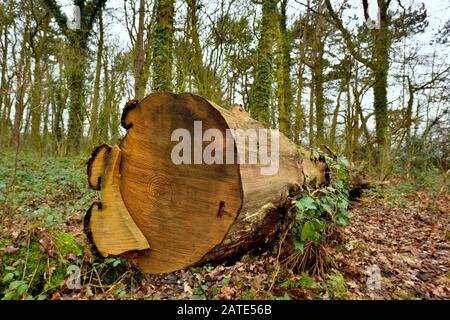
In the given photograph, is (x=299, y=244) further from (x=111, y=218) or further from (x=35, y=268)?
(x=35, y=268)

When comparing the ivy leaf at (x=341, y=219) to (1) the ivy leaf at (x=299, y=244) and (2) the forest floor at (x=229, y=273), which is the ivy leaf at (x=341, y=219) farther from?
(1) the ivy leaf at (x=299, y=244)

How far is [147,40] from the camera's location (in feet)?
36.2

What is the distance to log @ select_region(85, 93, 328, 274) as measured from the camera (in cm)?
186

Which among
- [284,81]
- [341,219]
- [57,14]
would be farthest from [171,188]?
[57,14]

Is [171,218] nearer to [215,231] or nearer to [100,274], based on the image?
[215,231]

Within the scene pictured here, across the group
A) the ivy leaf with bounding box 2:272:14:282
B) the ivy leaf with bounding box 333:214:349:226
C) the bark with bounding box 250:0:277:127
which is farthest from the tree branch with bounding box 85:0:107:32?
the ivy leaf with bounding box 333:214:349:226

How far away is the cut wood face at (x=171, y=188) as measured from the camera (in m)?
1.85

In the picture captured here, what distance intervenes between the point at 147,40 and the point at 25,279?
34.7 feet

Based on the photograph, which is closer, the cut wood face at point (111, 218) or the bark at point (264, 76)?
the cut wood face at point (111, 218)

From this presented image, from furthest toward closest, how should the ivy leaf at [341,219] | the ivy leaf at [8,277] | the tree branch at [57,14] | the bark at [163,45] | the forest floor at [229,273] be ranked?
the tree branch at [57,14]
the bark at [163,45]
the ivy leaf at [341,219]
the forest floor at [229,273]
the ivy leaf at [8,277]

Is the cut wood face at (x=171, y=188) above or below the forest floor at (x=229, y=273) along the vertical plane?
above

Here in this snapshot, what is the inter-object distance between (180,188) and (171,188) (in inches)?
3.0

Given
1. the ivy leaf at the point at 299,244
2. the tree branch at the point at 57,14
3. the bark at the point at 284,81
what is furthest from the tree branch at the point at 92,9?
the ivy leaf at the point at 299,244

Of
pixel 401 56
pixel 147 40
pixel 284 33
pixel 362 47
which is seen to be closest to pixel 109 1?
pixel 147 40
